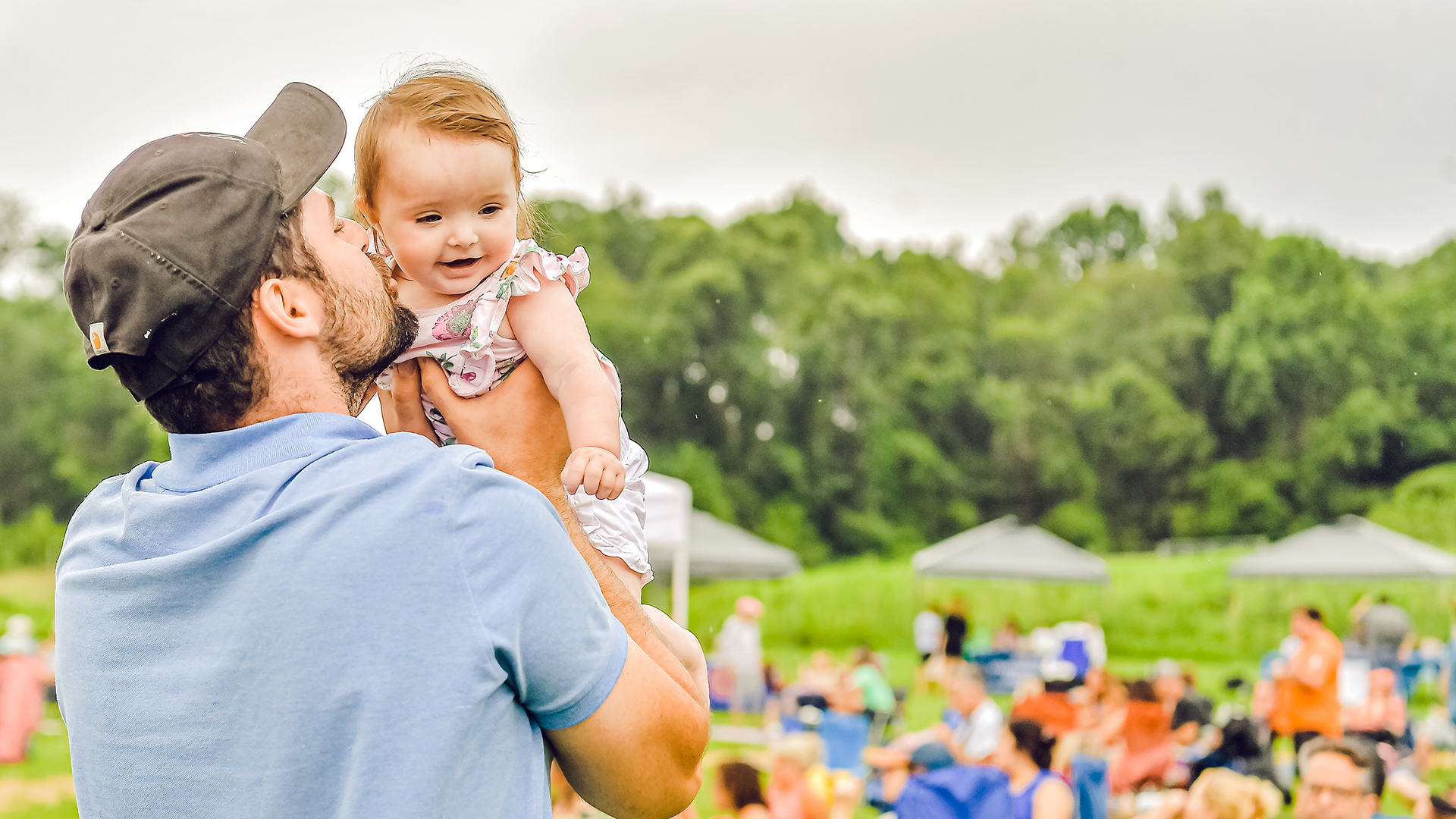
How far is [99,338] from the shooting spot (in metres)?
1.19

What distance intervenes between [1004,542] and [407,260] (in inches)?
724

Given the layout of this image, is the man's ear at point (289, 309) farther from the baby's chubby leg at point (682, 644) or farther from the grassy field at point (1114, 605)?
the grassy field at point (1114, 605)

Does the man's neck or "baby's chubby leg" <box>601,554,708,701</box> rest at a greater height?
the man's neck

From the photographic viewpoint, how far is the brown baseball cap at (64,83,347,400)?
116 cm

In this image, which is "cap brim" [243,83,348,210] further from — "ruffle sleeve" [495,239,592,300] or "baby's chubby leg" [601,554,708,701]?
"baby's chubby leg" [601,554,708,701]

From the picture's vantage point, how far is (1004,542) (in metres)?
19.2

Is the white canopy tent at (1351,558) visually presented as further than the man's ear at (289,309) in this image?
Yes

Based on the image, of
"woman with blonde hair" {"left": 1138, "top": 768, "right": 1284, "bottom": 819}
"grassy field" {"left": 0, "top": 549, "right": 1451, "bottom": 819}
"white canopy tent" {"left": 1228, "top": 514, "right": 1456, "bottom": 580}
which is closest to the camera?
"woman with blonde hair" {"left": 1138, "top": 768, "right": 1284, "bottom": 819}

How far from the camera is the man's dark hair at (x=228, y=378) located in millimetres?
1207

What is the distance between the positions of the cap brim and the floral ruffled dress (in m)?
0.37

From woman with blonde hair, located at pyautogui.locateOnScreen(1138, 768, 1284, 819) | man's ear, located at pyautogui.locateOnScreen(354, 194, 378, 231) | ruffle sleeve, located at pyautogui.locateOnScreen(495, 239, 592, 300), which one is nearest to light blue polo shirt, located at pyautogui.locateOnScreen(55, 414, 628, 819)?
ruffle sleeve, located at pyautogui.locateOnScreen(495, 239, 592, 300)

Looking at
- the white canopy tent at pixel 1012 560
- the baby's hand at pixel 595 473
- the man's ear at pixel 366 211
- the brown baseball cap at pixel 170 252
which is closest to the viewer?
the brown baseball cap at pixel 170 252

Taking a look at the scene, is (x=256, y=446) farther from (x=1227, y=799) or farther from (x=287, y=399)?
(x=1227, y=799)

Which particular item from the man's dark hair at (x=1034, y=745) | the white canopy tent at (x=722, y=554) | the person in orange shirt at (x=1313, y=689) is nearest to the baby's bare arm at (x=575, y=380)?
the man's dark hair at (x=1034, y=745)
